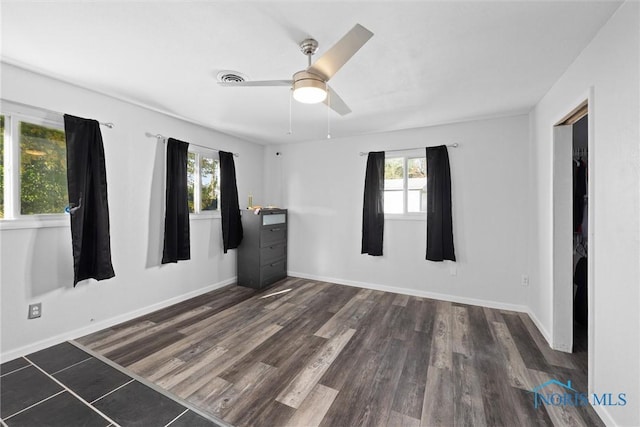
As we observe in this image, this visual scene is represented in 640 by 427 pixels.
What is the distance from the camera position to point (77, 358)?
2.23 meters

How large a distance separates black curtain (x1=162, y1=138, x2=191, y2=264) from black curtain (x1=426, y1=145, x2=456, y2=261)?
10.4 feet

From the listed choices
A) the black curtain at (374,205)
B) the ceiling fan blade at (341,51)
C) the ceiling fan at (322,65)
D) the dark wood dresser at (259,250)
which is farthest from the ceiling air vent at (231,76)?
the black curtain at (374,205)

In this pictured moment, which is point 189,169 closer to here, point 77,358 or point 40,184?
point 40,184

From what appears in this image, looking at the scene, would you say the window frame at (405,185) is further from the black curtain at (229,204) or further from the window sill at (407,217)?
the black curtain at (229,204)

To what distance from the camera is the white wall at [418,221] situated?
3322mm

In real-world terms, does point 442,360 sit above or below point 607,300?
below

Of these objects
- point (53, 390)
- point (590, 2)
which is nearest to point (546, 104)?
point (590, 2)

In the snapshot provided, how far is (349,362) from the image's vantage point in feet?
7.27

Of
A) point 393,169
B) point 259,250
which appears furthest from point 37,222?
point 393,169

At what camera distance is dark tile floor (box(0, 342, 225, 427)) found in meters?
1.61

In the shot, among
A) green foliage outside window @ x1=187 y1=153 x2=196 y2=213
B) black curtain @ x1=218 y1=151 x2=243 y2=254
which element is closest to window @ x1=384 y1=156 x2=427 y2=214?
black curtain @ x1=218 y1=151 x2=243 y2=254

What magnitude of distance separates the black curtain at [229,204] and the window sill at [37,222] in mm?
1786

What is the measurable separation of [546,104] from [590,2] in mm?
1381

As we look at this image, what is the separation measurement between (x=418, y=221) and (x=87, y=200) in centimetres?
382
